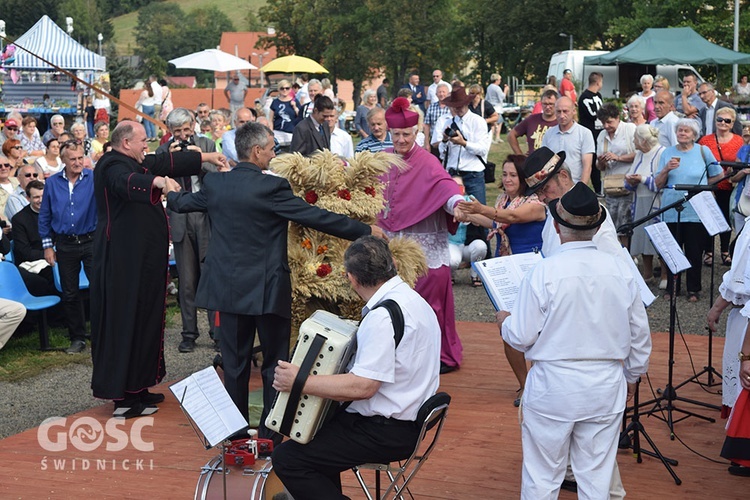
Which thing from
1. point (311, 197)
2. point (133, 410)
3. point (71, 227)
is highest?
point (311, 197)

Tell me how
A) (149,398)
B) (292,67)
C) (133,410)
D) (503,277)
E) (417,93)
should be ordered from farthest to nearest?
(417,93), (292,67), (149,398), (133,410), (503,277)

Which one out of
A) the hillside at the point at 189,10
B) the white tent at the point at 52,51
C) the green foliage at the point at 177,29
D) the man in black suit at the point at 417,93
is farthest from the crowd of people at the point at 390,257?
the hillside at the point at 189,10

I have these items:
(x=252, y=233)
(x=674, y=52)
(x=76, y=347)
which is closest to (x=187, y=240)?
(x=76, y=347)

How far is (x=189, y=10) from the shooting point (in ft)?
522

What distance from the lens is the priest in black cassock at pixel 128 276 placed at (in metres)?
7.02

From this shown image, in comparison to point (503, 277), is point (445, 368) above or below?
below

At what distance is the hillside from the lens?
144 metres

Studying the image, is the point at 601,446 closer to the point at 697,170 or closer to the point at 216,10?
the point at 697,170

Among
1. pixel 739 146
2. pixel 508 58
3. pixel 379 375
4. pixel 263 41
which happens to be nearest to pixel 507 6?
pixel 508 58

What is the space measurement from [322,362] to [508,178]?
334 cm

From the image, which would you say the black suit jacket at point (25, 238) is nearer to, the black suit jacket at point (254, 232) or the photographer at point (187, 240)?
the photographer at point (187, 240)

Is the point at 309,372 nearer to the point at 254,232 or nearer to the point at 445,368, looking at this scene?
the point at 254,232

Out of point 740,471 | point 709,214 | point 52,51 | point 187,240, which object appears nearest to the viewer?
point 740,471

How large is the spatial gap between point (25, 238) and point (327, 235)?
190 inches
